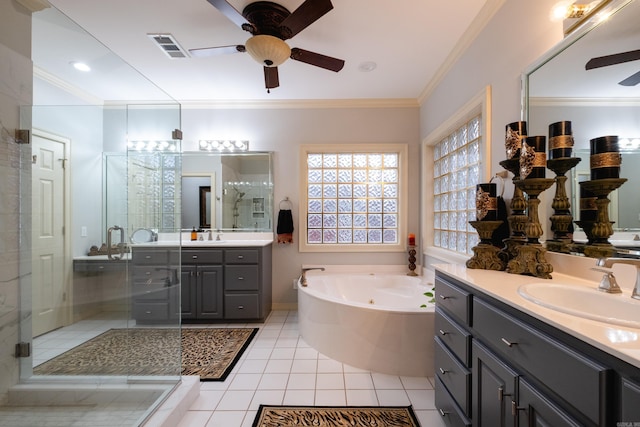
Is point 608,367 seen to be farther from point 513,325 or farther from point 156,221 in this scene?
point 156,221

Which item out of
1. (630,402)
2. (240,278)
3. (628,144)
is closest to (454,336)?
(630,402)

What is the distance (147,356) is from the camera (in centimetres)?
207

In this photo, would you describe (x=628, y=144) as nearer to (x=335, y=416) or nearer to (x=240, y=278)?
(x=335, y=416)

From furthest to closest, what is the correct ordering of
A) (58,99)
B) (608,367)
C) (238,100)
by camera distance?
(238,100), (58,99), (608,367)

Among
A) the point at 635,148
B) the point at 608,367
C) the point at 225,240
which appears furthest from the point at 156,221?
the point at 635,148

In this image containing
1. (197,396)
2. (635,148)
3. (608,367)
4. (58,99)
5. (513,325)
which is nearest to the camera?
(608,367)

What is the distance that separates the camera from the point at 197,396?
183cm

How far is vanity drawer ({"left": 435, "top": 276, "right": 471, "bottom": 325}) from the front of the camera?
1.21 meters

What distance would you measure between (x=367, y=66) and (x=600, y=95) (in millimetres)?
1892

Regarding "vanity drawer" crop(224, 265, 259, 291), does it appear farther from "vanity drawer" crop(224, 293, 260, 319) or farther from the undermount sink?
the undermount sink

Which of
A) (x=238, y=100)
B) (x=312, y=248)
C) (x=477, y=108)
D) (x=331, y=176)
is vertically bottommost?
(x=312, y=248)

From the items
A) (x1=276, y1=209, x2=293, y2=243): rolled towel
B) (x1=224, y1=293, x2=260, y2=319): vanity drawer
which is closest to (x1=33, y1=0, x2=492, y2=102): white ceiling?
(x1=276, y1=209, x2=293, y2=243): rolled towel

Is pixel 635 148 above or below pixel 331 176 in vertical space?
below

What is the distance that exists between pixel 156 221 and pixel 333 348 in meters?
2.10
